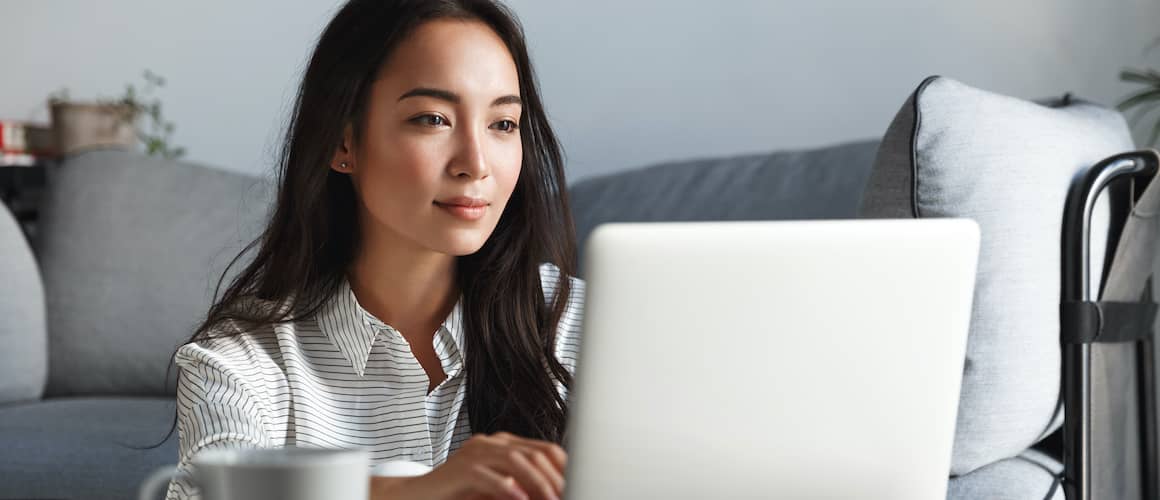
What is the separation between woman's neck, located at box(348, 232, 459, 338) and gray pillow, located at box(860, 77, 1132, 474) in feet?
1.78

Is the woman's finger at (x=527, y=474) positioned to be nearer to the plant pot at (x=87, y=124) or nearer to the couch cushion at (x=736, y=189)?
the couch cushion at (x=736, y=189)

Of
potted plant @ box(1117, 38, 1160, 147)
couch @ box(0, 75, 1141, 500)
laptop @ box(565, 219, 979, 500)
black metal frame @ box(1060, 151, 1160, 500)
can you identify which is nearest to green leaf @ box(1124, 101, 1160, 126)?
potted plant @ box(1117, 38, 1160, 147)

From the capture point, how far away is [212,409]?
1.12 meters

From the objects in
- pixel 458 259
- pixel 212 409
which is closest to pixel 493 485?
pixel 212 409

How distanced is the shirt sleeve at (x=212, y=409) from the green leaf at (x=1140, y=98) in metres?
1.77

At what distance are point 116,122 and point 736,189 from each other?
64.8 inches

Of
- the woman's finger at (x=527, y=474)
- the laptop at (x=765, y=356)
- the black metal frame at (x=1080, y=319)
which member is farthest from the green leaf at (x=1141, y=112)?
the woman's finger at (x=527, y=474)

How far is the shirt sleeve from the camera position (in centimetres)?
110

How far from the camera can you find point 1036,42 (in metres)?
2.34

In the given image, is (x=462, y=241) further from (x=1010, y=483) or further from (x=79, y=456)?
(x=79, y=456)

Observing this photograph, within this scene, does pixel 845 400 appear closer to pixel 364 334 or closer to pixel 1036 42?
pixel 364 334

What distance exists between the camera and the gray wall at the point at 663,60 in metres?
2.35

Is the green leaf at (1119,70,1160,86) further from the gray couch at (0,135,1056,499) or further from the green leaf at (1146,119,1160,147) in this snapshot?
the gray couch at (0,135,1056,499)

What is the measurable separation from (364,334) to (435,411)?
13cm
